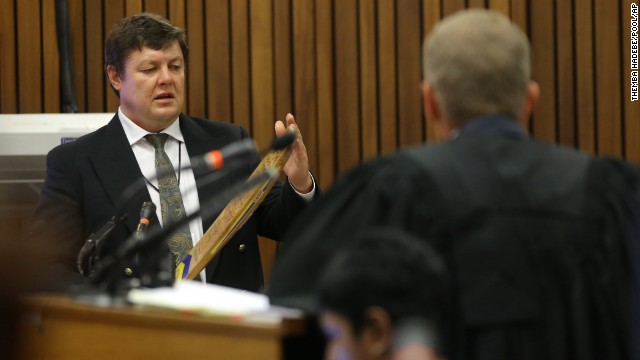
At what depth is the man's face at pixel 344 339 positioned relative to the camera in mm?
1795

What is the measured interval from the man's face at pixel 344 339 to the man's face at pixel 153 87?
2.58 metres

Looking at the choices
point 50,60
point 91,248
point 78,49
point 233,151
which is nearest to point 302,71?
point 78,49

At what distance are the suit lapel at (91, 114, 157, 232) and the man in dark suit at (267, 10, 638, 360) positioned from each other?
76.3 inches

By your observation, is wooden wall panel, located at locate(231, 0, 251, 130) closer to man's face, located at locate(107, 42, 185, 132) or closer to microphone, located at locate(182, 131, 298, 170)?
man's face, located at locate(107, 42, 185, 132)

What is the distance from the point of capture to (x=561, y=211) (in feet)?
7.15

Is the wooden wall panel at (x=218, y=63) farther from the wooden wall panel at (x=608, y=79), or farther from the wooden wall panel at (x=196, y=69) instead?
the wooden wall panel at (x=608, y=79)

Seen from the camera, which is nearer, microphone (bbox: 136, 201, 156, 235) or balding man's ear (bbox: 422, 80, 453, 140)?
balding man's ear (bbox: 422, 80, 453, 140)

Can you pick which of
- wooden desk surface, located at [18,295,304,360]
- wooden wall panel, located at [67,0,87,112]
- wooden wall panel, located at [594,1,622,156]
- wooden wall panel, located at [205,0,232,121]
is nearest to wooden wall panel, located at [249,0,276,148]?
wooden wall panel, located at [205,0,232,121]

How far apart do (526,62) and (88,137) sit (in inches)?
97.6

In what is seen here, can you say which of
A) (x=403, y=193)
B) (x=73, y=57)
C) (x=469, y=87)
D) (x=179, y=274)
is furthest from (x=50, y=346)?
(x=73, y=57)

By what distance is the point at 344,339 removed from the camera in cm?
182

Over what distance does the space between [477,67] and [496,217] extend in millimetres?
325

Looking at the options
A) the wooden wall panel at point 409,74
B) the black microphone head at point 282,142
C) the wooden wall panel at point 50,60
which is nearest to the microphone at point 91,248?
the black microphone head at point 282,142

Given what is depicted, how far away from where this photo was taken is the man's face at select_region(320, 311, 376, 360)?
1.79 m
